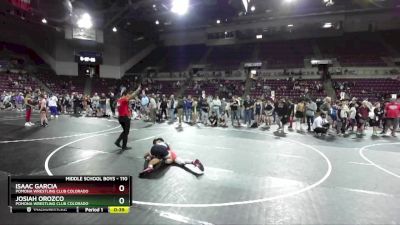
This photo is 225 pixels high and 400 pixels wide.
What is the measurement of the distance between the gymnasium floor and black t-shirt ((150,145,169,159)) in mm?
522

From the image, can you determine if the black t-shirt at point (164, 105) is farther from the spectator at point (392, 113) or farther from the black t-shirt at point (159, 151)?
the spectator at point (392, 113)

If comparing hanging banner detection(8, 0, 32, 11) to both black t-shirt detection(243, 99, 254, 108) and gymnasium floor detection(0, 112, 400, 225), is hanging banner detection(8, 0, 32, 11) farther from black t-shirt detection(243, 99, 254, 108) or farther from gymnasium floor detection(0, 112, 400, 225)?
black t-shirt detection(243, 99, 254, 108)

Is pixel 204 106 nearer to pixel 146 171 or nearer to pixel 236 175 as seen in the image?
pixel 236 175

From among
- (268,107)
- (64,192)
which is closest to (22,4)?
(268,107)

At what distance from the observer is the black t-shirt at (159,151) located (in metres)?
7.70

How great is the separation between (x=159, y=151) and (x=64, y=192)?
12.6 ft

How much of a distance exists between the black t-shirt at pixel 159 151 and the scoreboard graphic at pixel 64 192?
3581mm

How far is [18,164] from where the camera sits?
781cm

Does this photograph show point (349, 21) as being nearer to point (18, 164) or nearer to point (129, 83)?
point (129, 83)

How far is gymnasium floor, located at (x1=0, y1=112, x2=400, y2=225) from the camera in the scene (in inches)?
194

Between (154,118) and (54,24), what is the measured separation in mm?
22558

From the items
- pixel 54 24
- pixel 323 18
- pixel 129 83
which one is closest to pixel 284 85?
pixel 323 18

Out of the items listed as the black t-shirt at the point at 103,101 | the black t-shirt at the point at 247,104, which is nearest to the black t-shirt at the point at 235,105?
the black t-shirt at the point at 247,104

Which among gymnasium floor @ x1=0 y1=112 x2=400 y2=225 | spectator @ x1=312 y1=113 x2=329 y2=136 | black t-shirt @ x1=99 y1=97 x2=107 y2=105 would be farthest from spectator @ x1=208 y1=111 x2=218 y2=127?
black t-shirt @ x1=99 y1=97 x2=107 y2=105
